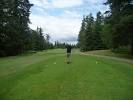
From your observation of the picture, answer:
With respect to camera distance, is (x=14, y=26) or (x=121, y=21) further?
(x=14, y=26)

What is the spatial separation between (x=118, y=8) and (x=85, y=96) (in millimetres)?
30344

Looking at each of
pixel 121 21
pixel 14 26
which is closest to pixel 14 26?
pixel 14 26

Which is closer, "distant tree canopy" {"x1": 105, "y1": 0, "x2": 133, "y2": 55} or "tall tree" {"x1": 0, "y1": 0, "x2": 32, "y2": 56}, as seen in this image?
"distant tree canopy" {"x1": 105, "y1": 0, "x2": 133, "y2": 55}

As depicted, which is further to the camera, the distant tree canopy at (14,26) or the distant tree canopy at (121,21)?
the distant tree canopy at (14,26)

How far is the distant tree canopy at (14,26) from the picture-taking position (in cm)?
5200

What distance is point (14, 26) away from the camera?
174 feet

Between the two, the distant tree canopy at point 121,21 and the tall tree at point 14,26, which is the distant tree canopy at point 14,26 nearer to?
the tall tree at point 14,26

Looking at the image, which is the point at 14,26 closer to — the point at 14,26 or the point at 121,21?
the point at 14,26

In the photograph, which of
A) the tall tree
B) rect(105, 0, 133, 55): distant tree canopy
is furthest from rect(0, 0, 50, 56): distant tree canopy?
rect(105, 0, 133, 55): distant tree canopy

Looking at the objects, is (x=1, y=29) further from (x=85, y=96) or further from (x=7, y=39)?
(x=85, y=96)

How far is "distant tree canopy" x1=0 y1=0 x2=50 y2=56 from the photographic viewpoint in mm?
52000

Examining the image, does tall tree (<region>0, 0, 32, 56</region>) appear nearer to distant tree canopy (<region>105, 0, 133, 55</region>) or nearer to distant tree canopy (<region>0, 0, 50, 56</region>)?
distant tree canopy (<region>0, 0, 50, 56</region>)

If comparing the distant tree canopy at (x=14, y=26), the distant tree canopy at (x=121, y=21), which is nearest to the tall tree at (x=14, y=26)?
the distant tree canopy at (x=14, y=26)

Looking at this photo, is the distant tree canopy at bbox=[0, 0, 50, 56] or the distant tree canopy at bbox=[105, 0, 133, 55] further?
the distant tree canopy at bbox=[0, 0, 50, 56]
